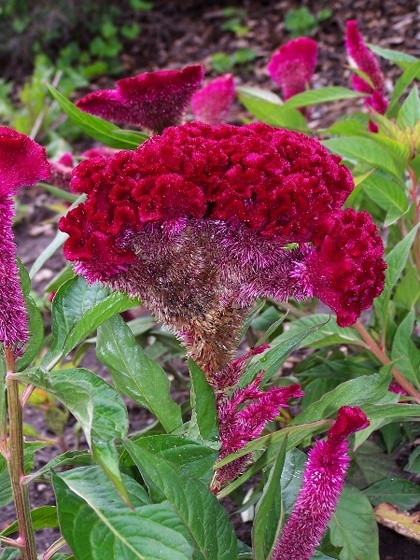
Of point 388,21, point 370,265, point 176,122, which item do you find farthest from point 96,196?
point 388,21

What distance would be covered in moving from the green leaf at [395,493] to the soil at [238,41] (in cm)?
240

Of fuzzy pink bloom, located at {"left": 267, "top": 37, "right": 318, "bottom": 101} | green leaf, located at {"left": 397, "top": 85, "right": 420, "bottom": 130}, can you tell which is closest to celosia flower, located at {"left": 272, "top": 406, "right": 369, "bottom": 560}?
green leaf, located at {"left": 397, "top": 85, "right": 420, "bottom": 130}

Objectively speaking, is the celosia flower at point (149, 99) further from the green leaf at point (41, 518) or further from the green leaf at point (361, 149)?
the green leaf at point (41, 518)

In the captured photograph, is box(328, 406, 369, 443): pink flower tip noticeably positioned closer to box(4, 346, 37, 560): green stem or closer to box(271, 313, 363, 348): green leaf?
box(4, 346, 37, 560): green stem

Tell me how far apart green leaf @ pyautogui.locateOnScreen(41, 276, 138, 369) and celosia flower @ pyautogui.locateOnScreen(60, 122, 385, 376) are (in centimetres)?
9

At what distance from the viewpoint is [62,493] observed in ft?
3.77

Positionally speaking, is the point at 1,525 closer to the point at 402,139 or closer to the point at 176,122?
the point at 176,122

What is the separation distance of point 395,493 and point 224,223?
3.30 feet

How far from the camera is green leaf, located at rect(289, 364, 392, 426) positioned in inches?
53.4

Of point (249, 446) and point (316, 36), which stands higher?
point (249, 446)

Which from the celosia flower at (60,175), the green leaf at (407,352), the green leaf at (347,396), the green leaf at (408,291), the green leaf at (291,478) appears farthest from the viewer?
the celosia flower at (60,175)

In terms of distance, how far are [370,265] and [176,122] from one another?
0.78 m

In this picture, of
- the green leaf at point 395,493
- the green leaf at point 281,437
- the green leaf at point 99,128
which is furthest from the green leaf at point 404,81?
the green leaf at point 281,437

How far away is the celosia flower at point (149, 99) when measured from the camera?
1.68 meters
